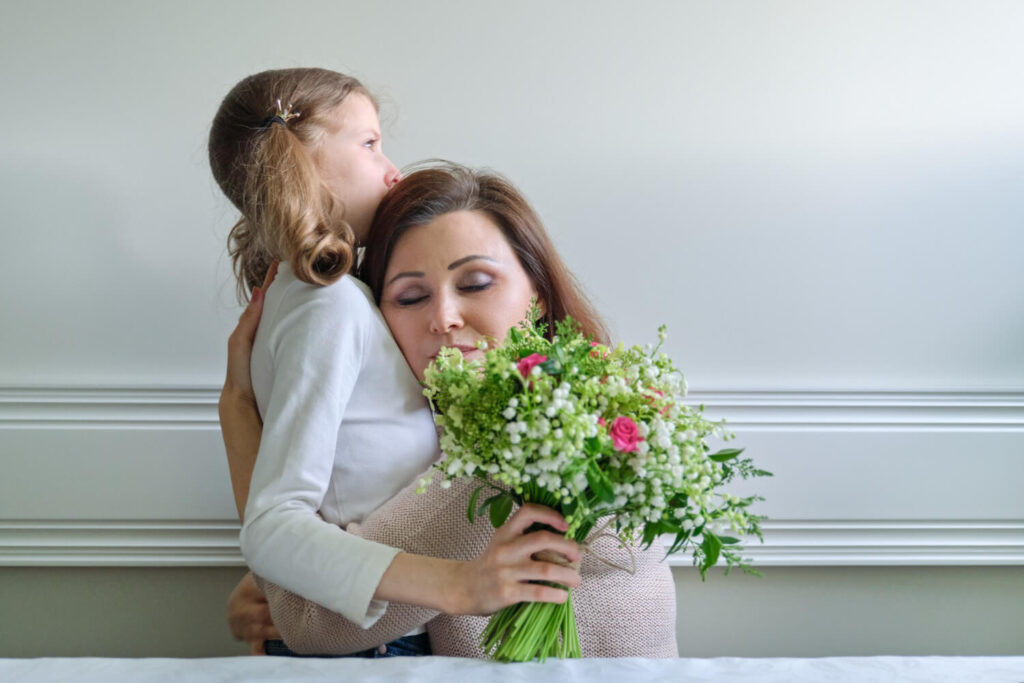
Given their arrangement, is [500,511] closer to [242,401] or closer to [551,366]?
[551,366]

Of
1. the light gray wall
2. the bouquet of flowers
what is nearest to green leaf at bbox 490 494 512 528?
the bouquet of flowers

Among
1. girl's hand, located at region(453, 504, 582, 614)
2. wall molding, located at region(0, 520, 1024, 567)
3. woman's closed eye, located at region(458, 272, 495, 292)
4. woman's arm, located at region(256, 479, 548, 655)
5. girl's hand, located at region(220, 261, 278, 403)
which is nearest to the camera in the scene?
girl's hand, located at region(453, 504, 582, 614)

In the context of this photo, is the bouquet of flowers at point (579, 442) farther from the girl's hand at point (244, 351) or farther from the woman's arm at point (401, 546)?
the girl's hand at point (244, 351)

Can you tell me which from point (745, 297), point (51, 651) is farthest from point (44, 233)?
point (745, 297)

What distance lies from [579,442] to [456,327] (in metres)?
0.58

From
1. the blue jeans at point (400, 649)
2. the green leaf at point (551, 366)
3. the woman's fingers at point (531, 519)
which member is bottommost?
the blue jeans at point (400, 649)

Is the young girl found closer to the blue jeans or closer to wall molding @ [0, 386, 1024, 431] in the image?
the blue jeans

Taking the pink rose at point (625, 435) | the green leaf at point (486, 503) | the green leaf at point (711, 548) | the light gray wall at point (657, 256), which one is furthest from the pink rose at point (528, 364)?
the light gray wall at point (657, 256)

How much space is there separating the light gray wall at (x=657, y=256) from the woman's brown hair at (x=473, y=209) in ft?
1.34

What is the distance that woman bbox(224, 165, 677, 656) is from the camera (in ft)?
4.85

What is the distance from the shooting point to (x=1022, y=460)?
223 centimetres

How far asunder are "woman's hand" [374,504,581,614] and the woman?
16 cm

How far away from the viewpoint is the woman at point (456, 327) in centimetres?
148

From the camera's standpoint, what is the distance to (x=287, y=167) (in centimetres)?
157
